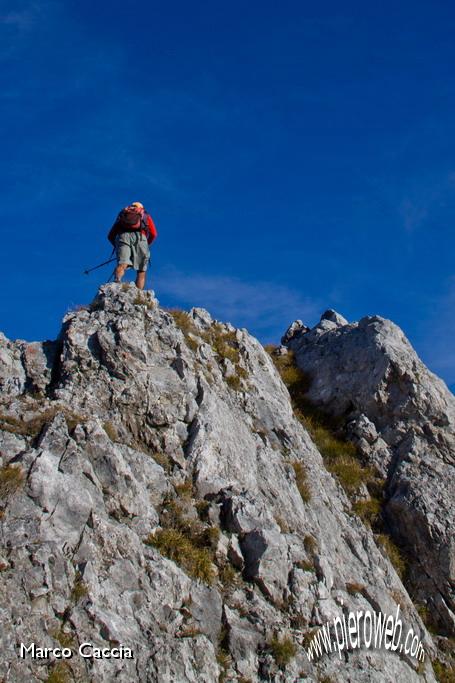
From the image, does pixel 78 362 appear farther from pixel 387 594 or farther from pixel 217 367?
pixel 387 594

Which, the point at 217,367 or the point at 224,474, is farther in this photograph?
the point at 217,367

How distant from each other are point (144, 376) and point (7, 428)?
3.84 m

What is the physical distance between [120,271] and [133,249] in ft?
3.25

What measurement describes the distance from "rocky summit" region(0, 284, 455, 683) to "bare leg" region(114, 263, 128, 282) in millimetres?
1551

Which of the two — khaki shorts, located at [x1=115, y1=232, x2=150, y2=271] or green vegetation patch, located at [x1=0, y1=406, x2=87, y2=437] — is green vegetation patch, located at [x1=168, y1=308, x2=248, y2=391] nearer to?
khaki shorts, located at [x1=115, y1=232, x2=150, y2=271]

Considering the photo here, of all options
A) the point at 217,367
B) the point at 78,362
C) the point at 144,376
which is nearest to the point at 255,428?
the point at 217,367

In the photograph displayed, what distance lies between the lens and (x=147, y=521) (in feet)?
43.9

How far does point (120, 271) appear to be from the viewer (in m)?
21.1

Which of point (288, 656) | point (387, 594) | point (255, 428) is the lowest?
point (288, 656)

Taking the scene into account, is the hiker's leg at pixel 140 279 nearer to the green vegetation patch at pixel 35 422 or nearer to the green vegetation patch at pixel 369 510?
the green vegetation patch at pixel 35 422

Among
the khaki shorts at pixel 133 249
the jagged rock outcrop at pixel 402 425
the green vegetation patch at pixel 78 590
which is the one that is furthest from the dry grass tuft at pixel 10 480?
the khaki shorts at pixel 133 249

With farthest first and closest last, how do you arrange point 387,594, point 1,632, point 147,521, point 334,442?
1. point 334,442
2. point 387,594
3. point 147,521
4. point 1,632

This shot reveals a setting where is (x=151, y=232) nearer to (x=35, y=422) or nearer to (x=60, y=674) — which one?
(x=35, y=422)

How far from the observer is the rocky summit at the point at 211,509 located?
11266 mm
